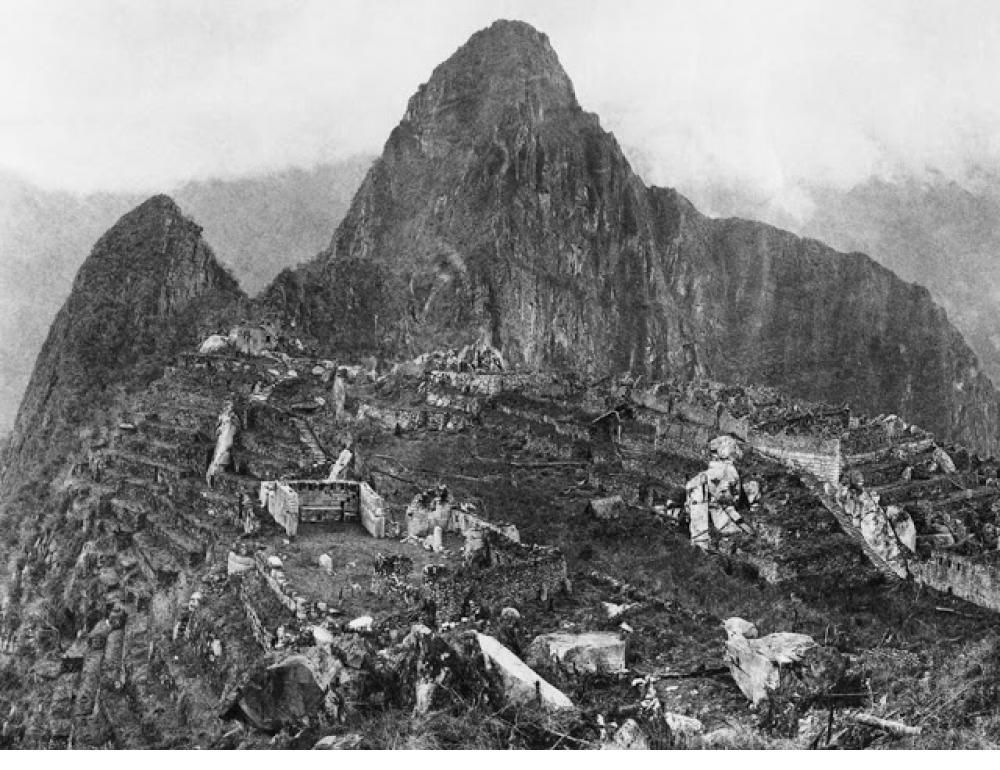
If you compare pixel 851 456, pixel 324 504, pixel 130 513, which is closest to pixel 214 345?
pixel 130 513

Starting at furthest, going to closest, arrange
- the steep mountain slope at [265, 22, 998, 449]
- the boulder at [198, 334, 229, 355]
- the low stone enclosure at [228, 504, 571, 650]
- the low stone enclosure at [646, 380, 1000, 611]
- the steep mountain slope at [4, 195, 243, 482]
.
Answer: the steep mountain slope at [265, 22, 998, 449], the boulder at [198, 334, 229, 355], the steep mountain slope at [4, 195, 243, 482], the low stone enclosure at [646, 380, 1000, 611], the low stone enclosure at [228, 504, 571, 650]

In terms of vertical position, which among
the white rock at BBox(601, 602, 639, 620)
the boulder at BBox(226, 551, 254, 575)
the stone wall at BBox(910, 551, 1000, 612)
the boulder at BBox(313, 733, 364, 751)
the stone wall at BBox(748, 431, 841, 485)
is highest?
the stone wall at BBox(748, 431, 841, 485)

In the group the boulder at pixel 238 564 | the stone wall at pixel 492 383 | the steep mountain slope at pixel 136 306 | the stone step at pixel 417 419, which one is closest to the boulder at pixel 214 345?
the steep mountain slope at pixel 136 306

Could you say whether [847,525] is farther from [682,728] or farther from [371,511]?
[682,728]

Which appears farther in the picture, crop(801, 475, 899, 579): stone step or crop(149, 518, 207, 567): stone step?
crop(801, 475, 899, 579): stone step

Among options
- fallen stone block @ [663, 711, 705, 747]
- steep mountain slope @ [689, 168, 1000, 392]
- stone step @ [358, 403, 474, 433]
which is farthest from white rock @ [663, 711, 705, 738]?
stone step @ [358, 403, 474, 433]

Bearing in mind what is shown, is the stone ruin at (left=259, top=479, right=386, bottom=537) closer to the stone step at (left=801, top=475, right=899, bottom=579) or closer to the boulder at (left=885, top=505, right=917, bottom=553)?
the stone step at (left=801, top=475, right=899, bottom=579)

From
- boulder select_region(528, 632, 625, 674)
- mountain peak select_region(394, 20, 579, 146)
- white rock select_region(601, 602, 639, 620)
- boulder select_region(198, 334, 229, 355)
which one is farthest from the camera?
mountain peak select_region(394, 20, 579, 146)

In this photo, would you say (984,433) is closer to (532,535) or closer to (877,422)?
(877,422)
